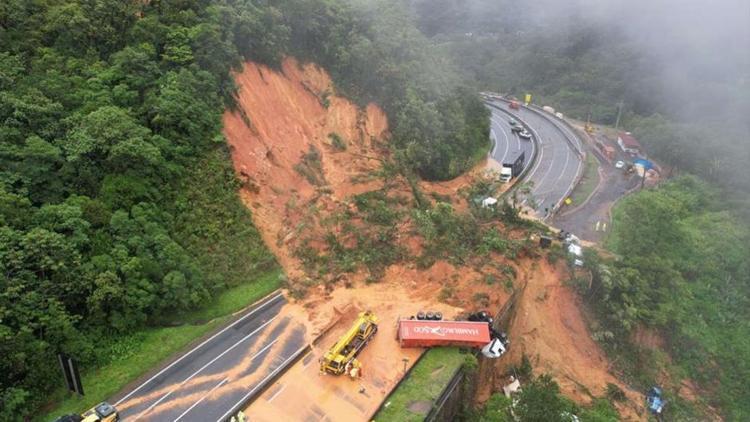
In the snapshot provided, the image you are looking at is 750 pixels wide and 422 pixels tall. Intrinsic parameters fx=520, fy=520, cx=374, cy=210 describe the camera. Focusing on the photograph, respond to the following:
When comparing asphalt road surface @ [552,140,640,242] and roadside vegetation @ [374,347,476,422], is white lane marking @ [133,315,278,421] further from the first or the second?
asphalt road surface @ [552,140,640,242]

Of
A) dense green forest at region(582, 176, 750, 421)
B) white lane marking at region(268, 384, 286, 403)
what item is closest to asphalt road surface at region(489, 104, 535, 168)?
dense green forest at region(582, 176, 750, 421)

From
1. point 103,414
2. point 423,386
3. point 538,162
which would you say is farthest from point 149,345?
point 538,162

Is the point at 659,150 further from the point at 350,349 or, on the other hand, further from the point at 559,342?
the point at 350,349

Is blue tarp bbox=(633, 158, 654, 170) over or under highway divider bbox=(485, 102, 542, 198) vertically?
under

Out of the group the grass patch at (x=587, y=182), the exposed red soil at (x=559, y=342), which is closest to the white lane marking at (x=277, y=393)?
the exposed red soil at (x=559, y=342)

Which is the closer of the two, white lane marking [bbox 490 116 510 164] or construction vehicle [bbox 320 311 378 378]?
construction vehicle [bbox 320 311 378 378]

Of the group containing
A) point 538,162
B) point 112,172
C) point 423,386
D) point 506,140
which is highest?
point 112,172
